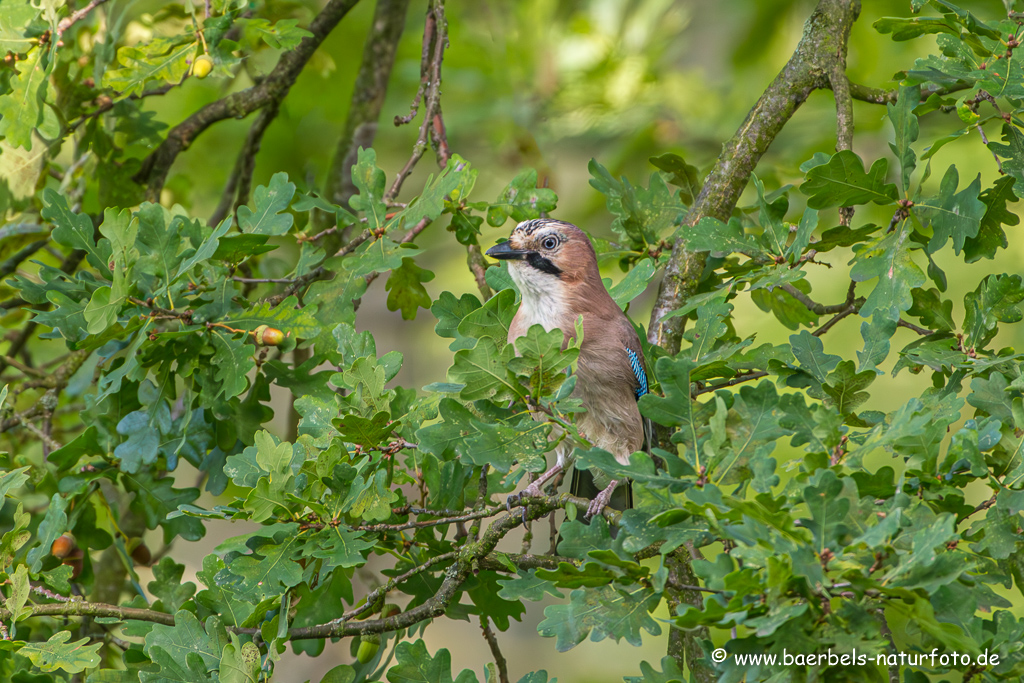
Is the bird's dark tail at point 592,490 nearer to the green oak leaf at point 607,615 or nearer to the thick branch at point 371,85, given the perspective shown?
the green oak leaf at point 607,615

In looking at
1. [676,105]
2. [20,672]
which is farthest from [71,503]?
[676,105]

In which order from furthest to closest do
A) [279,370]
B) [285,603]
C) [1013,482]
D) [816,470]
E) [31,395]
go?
[31,395]
[279,370]
[285,603]
[1013,482]
[816,470]

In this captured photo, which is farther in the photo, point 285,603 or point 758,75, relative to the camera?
point 758,75

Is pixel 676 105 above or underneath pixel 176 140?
above

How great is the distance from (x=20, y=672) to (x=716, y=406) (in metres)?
1.85

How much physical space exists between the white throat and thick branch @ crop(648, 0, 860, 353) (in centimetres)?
43

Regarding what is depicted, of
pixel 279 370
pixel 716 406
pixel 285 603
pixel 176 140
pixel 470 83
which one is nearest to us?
pixel 716 406

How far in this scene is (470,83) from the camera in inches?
228

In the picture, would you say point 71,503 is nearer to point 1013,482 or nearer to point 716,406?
point 716,406

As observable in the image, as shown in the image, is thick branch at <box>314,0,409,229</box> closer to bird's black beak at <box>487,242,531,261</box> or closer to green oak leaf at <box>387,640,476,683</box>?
bird's black beak at <box>487,242,531,261</box>

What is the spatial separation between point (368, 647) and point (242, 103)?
7.66 feet

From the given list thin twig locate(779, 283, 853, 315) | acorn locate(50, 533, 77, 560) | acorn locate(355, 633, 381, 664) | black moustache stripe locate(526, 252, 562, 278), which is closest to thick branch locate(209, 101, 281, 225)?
black moustache stripe locate(526, 252, 562, 278)

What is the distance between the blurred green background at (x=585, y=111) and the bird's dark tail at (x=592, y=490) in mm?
1835

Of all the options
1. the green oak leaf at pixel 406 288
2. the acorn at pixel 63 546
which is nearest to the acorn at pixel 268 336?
the green oak leaf at pixel 406 288
